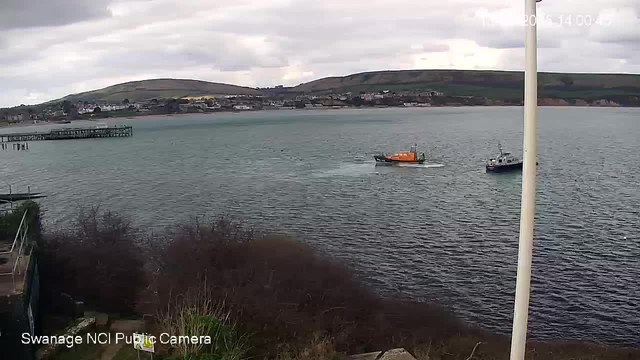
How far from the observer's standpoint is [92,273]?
19.2 m

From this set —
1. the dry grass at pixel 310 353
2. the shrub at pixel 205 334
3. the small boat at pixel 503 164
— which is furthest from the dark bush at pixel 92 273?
the small boat at pixel 503 164

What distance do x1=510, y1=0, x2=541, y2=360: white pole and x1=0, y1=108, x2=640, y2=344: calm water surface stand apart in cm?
1625

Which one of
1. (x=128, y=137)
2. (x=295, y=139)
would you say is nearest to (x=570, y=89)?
(x=295, y=139)

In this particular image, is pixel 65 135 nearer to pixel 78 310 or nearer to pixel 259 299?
pixel 78 310

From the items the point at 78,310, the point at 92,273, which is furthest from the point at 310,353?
the point at 92,273

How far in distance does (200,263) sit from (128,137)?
112 metres

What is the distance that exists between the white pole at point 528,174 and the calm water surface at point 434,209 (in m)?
16.3

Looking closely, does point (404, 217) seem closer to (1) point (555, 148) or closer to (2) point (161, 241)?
(2) point (161, 241)

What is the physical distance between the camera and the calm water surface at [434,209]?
80.0 feet

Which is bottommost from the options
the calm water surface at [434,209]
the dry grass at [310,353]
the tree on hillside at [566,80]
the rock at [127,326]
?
the calm water surface at [434,209]

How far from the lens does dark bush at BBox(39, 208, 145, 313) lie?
1830 cm

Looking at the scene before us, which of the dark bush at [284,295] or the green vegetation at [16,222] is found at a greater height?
the green vegetation at [16,222]

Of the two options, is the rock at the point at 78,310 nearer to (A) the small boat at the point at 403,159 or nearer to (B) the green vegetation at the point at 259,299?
(B) the green vegetation at the point at 259,299

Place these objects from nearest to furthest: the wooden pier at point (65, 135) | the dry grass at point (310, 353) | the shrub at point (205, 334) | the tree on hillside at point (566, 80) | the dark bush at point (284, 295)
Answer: the shrub at point (205, 334) < the dry grass at point (310, 353) < the dark bush at point (284, 295) < the wooden pier at point (65, 135) < the tree on hillside at point (566, 80)
